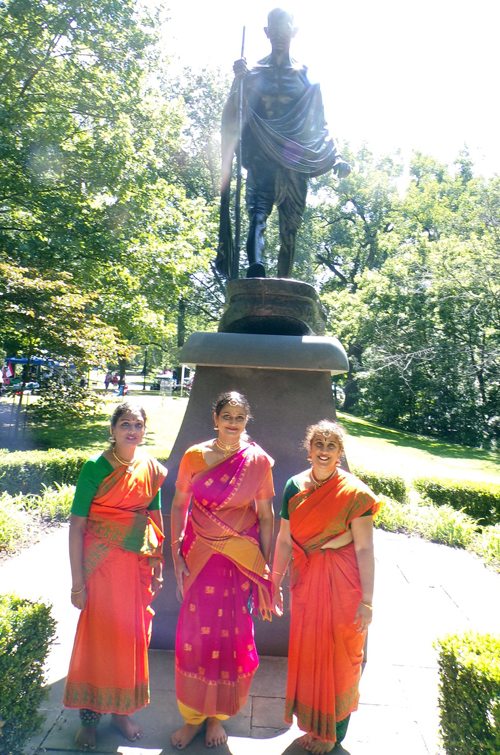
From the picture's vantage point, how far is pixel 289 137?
4332mm

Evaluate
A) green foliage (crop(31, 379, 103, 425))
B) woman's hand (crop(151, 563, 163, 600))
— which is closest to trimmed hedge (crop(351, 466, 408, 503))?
green foliage (crop(31, 379, 103, 425))

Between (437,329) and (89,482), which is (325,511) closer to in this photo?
(89,482)

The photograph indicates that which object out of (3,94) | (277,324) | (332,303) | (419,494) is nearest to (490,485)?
(419,494)

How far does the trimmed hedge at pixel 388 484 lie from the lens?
8.41 m

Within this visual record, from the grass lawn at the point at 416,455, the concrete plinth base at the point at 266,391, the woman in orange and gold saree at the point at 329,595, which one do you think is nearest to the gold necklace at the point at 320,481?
the woman in orange and gold saree at the point at 329,595

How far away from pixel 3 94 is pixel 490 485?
531 inches

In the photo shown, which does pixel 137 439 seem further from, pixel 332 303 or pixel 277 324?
pixel 332 303

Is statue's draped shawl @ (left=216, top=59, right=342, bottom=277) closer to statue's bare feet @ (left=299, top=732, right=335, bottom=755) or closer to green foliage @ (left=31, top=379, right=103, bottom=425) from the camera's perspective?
statue's bare feet @ (left=299, top=732, right=335, bottom=755)

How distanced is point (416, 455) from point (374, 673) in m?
13.3

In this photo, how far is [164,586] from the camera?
3.34 m

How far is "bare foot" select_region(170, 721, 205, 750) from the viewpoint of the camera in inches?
98.0

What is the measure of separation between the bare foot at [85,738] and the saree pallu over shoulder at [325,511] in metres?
1.30

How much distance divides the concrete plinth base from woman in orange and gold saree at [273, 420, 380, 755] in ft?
3.03

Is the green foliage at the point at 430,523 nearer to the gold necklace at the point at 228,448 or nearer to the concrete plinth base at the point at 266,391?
the concrete plinth base at the point at 266,391
